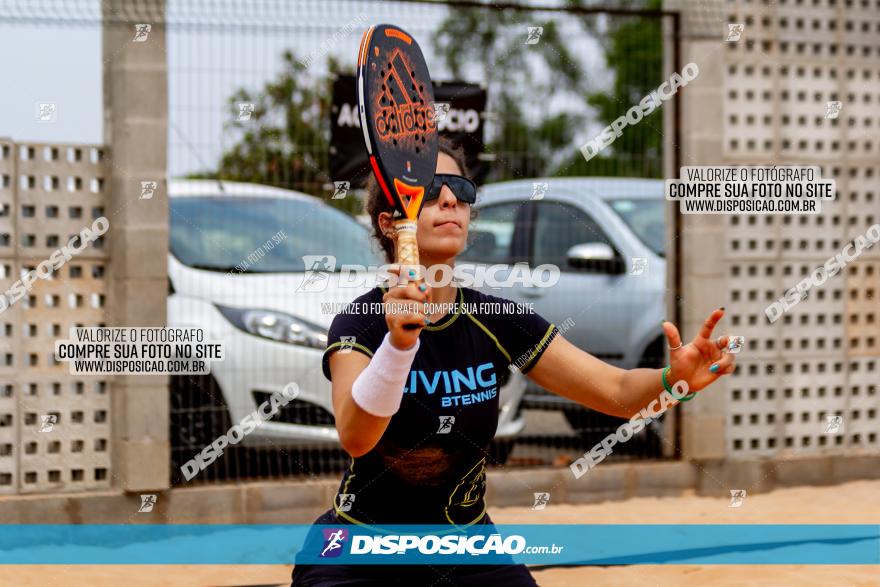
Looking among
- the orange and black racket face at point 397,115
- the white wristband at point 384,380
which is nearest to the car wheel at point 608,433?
the orange and black racket face at point 397,115

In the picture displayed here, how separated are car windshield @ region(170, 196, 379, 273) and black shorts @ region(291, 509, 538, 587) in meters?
3.94

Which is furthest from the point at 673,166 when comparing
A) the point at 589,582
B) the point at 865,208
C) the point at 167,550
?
the point at 167,550

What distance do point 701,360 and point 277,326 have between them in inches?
157

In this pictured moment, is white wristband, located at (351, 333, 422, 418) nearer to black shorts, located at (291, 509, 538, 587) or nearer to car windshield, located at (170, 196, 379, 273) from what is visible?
black shorts, located at (291, 509, 538, 587)

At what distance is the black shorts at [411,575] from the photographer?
3.00 m

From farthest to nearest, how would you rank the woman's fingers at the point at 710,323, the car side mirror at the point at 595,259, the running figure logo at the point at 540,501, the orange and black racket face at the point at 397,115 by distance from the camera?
the car side mirror at the point at 595,259 < the running figure logo at the point at 540,501 < the woman's fingers at the point at 710,323 < the orange and black racket face at the point at 397,115

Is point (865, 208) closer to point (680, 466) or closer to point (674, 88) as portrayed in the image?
point (674, 88)

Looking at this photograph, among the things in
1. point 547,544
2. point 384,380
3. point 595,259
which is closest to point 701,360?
point 384,380

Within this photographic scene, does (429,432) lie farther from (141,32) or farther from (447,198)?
(141,32)

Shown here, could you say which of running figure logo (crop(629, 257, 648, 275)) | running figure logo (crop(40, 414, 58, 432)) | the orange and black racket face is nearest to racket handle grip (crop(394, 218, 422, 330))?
the orange and black racket face

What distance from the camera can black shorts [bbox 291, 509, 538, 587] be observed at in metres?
3.00

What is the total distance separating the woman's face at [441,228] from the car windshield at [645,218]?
5252mm

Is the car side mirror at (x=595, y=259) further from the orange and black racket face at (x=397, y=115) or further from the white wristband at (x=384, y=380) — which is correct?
the white wristband at (x=384, y=380)

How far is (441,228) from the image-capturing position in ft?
10.4
